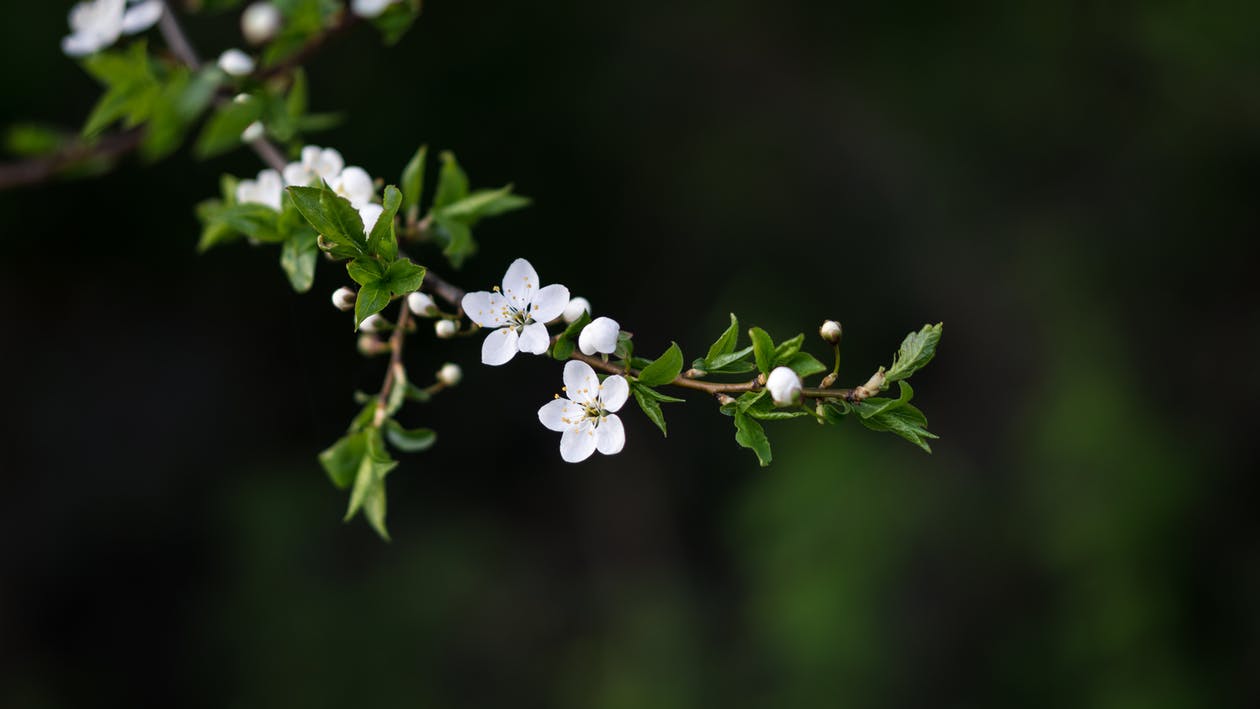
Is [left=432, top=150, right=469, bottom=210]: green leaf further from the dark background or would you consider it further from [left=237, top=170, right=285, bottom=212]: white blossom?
the dark background

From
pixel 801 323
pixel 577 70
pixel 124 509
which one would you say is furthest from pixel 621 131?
pixel 124 509

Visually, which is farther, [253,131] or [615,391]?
[253,131]

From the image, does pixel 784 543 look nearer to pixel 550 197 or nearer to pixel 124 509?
pixel 550 197

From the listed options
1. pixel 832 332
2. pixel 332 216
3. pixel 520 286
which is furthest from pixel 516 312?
pixel 832 332

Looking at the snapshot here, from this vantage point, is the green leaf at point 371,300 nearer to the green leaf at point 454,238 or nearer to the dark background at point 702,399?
the green leaf at point 454,238

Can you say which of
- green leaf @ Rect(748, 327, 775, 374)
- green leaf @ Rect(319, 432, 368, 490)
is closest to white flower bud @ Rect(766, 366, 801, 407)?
green leaf @ Rect(748, 327, 775, 374)

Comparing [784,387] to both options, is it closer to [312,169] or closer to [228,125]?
[312,169]
